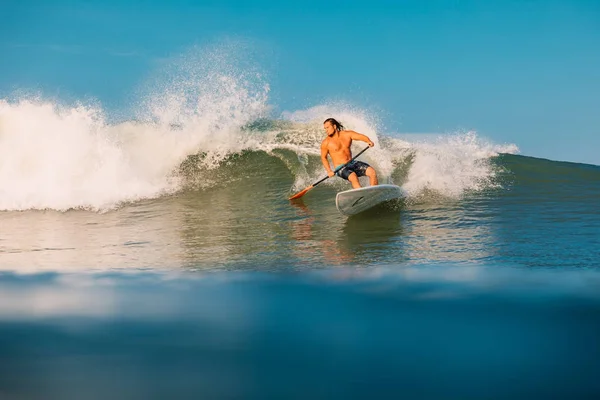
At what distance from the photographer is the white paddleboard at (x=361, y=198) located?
834 cm

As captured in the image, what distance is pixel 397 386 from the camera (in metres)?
2.87

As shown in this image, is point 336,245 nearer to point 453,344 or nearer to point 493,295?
point 493,295

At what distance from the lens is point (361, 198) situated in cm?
840

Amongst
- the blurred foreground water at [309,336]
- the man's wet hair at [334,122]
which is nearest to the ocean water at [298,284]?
the blurred foreground water at [309,336]

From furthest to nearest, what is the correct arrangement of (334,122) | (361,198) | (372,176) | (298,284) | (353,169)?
(353,169)
(372,176)
(334,122)
(361,198)
(298,284)

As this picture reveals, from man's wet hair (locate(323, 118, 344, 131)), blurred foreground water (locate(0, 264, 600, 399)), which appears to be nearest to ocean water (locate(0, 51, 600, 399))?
blurred foreground water (locate(0, 264, 600, 399))

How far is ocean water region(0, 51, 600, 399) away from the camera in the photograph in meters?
3.00

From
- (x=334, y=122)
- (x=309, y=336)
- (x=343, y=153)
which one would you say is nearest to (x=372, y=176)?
(x=343, y=153)

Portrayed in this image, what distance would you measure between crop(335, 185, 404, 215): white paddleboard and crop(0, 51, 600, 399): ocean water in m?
0.20

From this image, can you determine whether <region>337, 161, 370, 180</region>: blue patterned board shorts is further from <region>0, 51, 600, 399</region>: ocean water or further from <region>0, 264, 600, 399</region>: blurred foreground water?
<region>0, 264, 600, 399</region>: blurred foreground water

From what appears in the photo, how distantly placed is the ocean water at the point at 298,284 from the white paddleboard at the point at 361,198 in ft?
0.65

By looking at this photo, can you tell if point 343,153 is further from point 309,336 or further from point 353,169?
point 309,336

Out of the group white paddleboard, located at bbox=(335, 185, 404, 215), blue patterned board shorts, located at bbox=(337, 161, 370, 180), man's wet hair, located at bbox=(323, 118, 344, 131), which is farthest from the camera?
blue patterned board shorts, located at bbox=(337, 161, 370, 180)

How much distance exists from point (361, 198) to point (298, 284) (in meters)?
3.71
